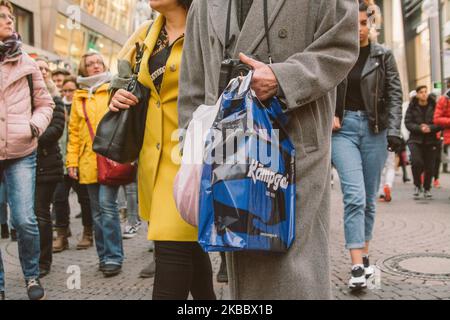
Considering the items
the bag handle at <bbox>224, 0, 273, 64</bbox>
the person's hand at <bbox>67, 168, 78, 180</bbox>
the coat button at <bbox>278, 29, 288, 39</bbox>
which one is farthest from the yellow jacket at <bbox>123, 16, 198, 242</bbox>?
the person's hand at <bbox>67, 168, 78, 180</bbox>

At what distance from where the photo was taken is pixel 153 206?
8.97ft

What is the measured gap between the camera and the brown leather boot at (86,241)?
20.9ft

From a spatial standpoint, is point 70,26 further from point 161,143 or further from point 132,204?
point 161,143

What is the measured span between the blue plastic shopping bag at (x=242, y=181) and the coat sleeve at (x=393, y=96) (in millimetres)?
2651

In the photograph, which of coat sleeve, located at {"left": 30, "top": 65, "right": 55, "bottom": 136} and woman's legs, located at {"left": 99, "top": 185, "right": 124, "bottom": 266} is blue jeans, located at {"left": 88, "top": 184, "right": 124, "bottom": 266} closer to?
woman's legs, located at {"left": 99, "top": 185, "right": 124, "bottom": 266}

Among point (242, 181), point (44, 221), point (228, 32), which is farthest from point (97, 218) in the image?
point (242, 181)

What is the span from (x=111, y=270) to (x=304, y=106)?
3.43 metres

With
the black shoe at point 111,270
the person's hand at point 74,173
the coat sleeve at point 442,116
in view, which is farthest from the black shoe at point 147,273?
the coat sleeve at point 442,116

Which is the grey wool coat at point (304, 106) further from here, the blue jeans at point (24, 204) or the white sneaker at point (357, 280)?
the blue jeans at point (24, 204)

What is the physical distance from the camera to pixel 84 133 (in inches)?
220

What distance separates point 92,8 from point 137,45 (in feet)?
87.5

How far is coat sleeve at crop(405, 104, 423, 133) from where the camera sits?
33.2 ft
